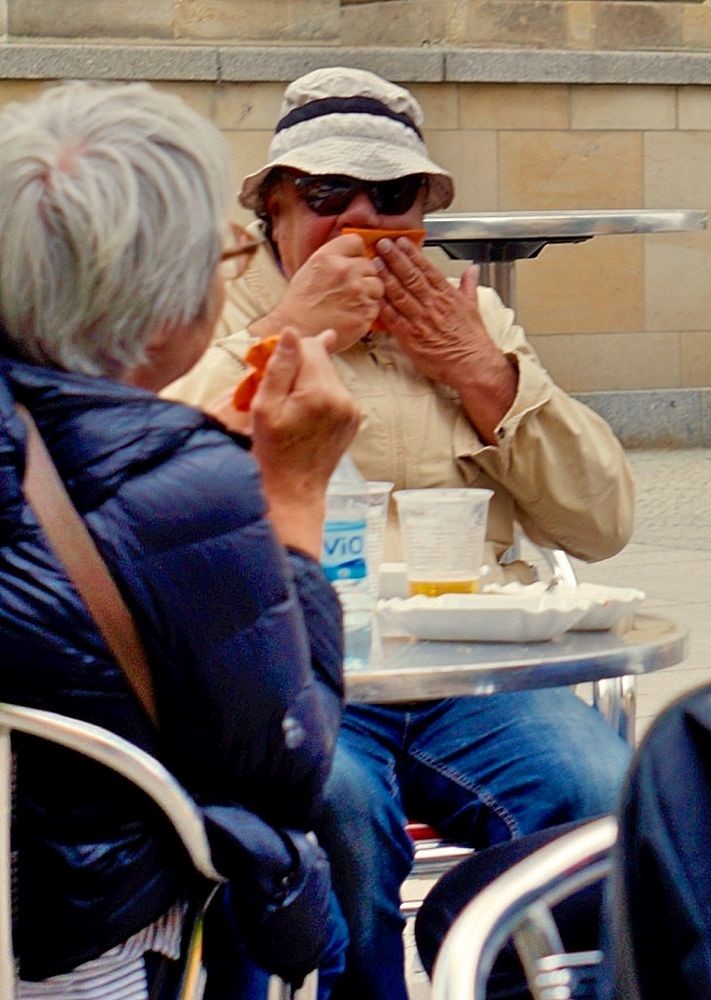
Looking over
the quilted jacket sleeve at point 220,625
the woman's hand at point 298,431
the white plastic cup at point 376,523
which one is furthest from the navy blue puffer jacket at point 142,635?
the white plastic cup at point 376,523

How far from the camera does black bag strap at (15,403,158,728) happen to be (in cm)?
170

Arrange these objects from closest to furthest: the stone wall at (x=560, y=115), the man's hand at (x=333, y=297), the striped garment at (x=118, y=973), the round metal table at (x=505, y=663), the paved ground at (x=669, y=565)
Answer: the striped garment at (x=118, y=973)
the round metal table at (x=505, y=663)
the man's hand at (x=333, y=297)
the paved ground at (x=669, y=565)
the stone wall at (x=560, y=115)

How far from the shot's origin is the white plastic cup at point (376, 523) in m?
2.46

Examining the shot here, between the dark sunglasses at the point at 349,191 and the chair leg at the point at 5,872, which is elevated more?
the dark sunglasses at the point at 349,191

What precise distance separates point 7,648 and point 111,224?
1.40 ft

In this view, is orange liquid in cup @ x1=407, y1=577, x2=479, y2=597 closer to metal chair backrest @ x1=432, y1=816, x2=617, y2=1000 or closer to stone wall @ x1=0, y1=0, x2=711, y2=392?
metal chair backrest @ x1=432, y1=816, x2=617, y2=1000

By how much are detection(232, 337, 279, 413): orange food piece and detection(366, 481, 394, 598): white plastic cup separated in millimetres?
386

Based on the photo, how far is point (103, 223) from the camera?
1770mm

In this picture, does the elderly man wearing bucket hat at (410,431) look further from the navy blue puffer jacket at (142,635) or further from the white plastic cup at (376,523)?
the navy blue puffer jacket at (142,635)

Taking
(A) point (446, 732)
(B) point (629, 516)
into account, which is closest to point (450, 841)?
(A) point (446, 732)

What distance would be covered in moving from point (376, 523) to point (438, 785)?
47 centimetres

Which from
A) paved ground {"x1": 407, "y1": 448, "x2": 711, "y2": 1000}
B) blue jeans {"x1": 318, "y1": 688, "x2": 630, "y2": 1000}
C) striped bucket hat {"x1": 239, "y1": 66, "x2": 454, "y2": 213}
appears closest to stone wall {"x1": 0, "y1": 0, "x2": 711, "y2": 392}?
paved ground {"x1": 407, "y1": 448, "x2": 711, "y2": 1000}

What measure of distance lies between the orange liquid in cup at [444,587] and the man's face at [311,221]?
75 cm

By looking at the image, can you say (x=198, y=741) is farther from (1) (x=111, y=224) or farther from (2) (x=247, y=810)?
(1) (x=111, y=224)
